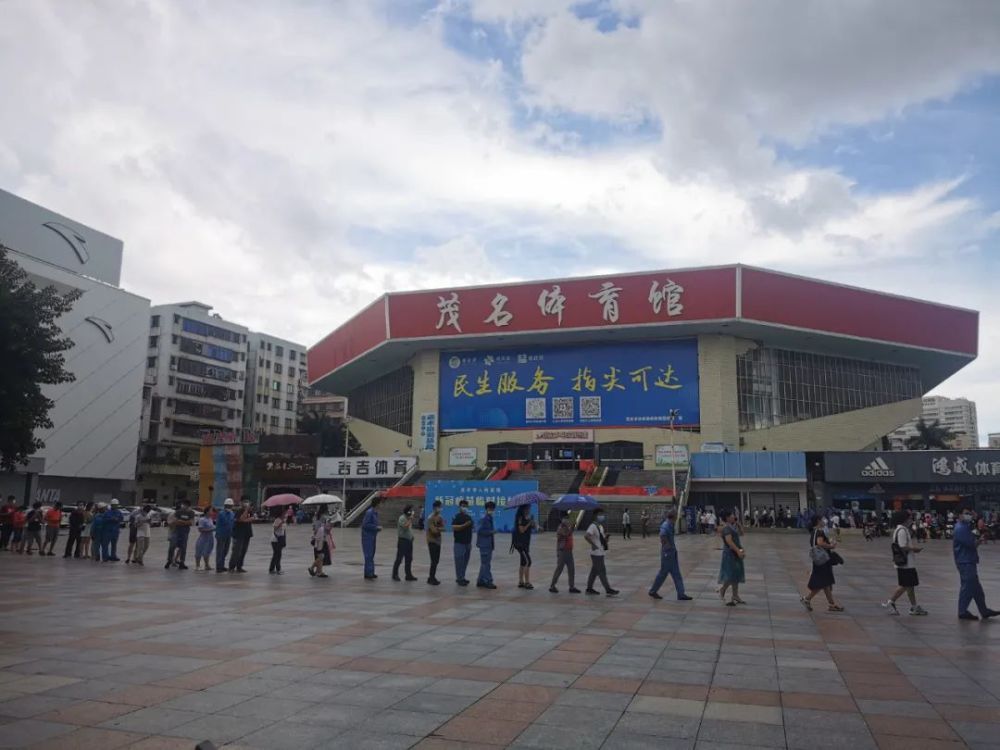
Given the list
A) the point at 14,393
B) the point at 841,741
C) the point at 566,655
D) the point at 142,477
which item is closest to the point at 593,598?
the point at 566,655

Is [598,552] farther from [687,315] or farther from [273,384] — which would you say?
[273,384]

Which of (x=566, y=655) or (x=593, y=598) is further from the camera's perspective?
(x=593, y=598)

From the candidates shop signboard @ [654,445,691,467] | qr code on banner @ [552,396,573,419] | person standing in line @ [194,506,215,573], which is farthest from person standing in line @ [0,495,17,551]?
shop signboard @ [654,445,691,467]

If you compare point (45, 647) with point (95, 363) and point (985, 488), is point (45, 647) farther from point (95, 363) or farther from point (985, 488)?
point (95, 363)

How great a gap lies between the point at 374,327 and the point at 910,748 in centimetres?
5361

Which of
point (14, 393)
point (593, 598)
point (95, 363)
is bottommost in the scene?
point (593, 598)

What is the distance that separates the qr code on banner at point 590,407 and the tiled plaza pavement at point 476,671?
39.0 metres

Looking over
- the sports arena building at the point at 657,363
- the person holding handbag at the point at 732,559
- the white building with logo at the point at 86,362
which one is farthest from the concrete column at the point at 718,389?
the white building with logo at the point at 86,362

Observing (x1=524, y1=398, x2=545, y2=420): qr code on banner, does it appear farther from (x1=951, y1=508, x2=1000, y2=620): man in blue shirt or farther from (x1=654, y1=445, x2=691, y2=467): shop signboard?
(x1=951, y1=508, x2=1000, y2=620): man in blue shirt

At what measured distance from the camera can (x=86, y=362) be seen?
58656 millimetres

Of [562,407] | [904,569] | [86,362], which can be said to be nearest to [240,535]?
[904,569]

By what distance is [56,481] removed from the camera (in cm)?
5709

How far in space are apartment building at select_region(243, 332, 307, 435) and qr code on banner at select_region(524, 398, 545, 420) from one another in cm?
4074

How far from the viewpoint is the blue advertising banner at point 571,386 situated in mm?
51875
